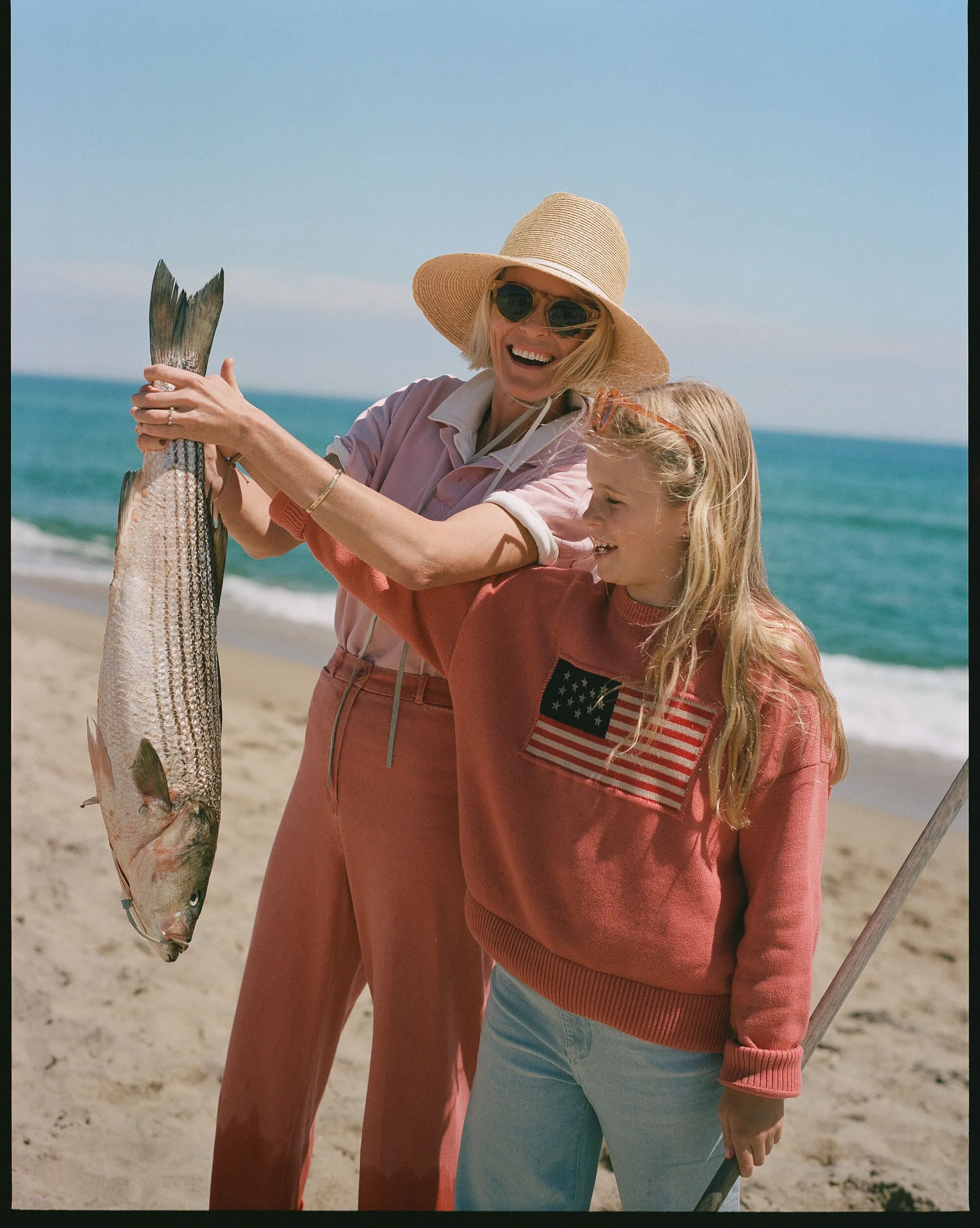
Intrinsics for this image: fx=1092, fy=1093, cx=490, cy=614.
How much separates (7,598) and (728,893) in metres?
1.52

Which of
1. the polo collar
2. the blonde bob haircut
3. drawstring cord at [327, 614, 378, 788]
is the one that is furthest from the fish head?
the blonde bob haircut

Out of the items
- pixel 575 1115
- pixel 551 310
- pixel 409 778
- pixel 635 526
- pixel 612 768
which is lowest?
pixel 575 1115

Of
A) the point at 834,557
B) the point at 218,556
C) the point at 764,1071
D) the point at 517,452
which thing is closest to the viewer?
the point at 764,1071

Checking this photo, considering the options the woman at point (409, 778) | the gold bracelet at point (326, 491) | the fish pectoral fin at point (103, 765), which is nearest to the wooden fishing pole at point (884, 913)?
the woman at point (409, 778)

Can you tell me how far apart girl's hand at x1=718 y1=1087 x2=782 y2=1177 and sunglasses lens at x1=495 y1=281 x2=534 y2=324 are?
5.08 feet

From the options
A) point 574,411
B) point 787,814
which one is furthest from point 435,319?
point 787,814

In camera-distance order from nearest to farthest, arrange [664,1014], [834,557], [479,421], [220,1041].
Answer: [664,1014] < [479,421] < [220,1041] < [834,557]

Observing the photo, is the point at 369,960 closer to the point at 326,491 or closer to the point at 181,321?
the point at 326,491

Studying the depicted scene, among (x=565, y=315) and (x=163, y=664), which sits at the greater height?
(x=565, y=315)

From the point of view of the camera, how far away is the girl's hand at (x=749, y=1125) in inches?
71.4

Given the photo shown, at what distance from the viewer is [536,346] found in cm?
231

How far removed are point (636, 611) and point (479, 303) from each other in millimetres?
973

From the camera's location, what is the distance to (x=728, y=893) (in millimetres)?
1926

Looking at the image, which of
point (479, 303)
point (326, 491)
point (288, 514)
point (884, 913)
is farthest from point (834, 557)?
point (326, 491)
